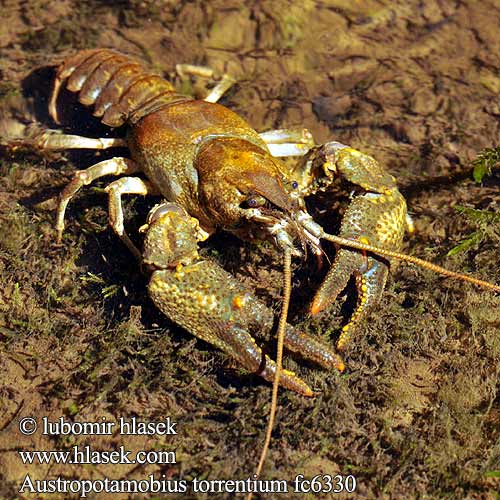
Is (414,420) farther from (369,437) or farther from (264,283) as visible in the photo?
(264,283)

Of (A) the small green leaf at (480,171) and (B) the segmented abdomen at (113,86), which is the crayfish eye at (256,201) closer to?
(B) the segmented abdomen at (113,86)

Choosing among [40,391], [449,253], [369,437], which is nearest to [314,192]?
[449,253]

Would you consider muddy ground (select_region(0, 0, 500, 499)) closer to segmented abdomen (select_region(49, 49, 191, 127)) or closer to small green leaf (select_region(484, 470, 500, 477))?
small green leaf (select_region(484, 470, 500, 477))

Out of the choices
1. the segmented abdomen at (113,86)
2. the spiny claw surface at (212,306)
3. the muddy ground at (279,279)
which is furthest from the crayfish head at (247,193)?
the segmented abdomen at (113,86)

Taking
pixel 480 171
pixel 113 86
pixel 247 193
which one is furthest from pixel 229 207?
pixel 480 171

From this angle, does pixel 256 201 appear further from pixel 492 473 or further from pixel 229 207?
pixel 492 473

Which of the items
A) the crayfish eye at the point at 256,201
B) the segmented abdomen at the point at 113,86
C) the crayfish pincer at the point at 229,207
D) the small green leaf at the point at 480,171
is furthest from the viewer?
the segmented abdomen at the point at 113,86

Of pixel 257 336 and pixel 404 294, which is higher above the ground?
pixel 257 336
